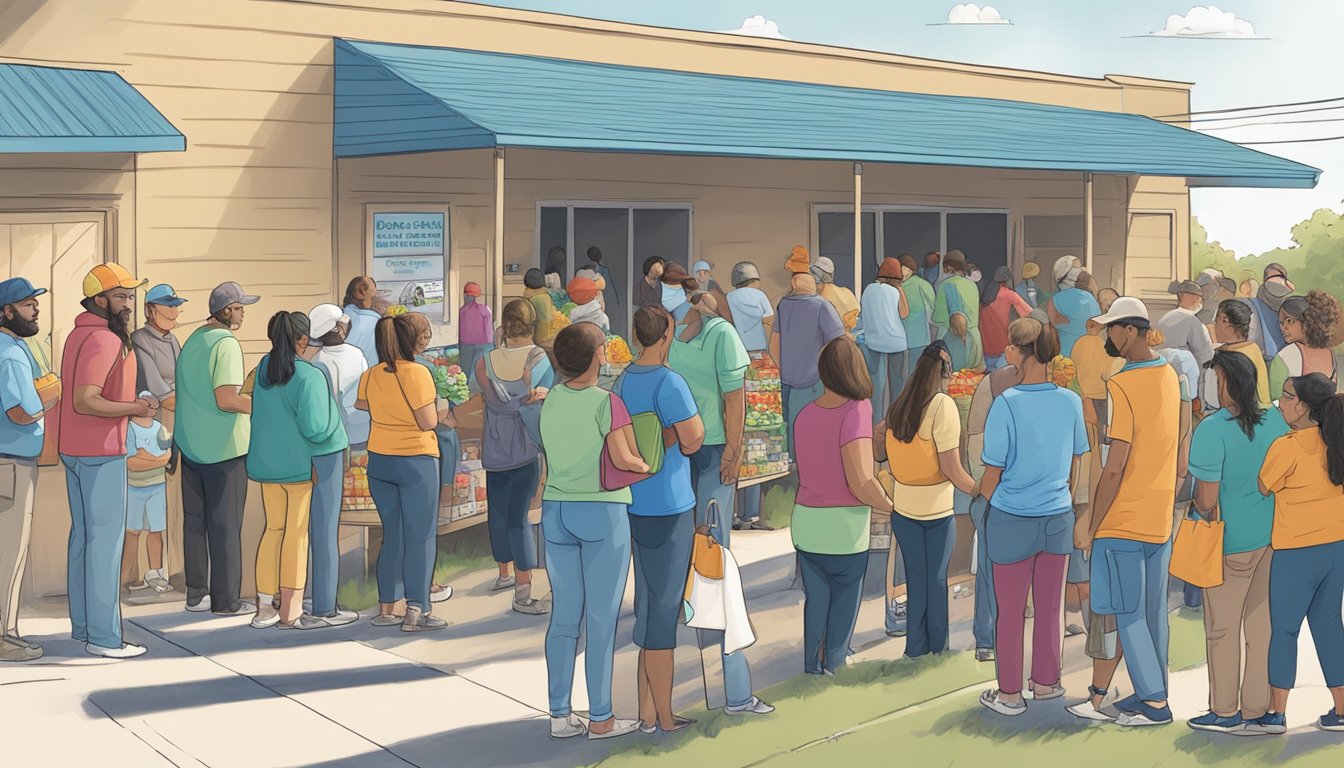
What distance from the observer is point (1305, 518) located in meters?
6.71

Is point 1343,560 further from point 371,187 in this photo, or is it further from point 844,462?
point 371,187

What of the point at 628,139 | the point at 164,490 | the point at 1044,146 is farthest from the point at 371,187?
the point at 1044,146

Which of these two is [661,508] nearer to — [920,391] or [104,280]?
[920,391]

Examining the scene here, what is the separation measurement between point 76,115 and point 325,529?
3.78 m

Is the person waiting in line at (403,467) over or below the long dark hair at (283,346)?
below

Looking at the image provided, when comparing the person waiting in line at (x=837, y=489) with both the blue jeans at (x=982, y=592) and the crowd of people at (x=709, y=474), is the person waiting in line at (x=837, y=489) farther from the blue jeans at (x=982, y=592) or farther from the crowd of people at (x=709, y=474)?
the blue jeans at (x=982, y=592)

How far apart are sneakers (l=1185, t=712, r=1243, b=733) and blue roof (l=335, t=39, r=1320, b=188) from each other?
7.15 metres

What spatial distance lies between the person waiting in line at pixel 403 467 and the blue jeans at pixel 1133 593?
3.92 meters

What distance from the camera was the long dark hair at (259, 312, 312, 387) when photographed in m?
9.20

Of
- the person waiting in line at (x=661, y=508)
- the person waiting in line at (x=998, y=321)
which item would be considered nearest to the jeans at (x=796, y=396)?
the person waiting in line at (x=998, y=321)

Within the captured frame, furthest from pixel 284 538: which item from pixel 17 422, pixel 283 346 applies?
pixel 17 422

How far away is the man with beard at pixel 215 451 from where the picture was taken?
947 centimetres

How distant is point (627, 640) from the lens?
9.38 metres

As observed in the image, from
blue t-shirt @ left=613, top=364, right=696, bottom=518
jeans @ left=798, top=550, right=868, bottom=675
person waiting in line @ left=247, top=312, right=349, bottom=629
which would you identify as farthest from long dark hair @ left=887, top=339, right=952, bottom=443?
person waiting in line @ left=247, top=312, right=349, bottom=629
